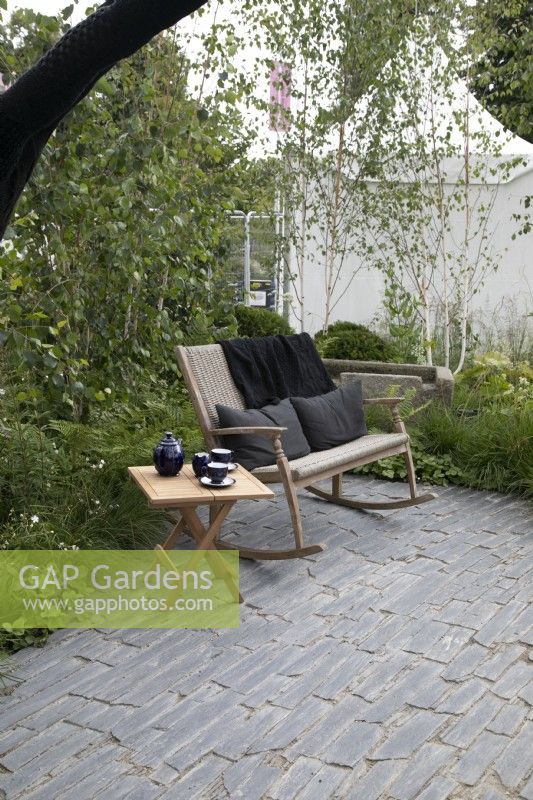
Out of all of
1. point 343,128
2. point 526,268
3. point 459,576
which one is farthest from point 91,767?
point 526,268

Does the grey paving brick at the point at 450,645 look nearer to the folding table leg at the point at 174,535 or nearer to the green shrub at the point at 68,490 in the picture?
the folding table leg at the point at 174,535

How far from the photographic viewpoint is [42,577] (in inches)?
141

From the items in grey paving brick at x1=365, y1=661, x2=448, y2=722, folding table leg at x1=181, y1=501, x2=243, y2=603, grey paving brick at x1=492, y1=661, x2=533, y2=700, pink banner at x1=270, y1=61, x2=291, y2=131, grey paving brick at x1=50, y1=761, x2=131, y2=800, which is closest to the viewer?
grey paving brick at x1=50, y1=761, x2=131, y2=800

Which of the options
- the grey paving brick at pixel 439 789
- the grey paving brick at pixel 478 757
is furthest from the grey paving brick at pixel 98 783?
the grey paving brick at pixel 478 757

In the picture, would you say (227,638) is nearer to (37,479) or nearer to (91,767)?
(91,767)

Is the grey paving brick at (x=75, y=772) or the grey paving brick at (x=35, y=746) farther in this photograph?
the grey paving brick at (x=35, y=746)

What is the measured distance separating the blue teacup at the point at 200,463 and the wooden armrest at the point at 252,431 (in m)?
0.39

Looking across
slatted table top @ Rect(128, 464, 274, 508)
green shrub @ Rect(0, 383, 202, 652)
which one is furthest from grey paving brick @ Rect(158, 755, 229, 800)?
green shrub @ Rect(0, 383, 202, 652)

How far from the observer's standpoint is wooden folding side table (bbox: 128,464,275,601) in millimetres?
3543

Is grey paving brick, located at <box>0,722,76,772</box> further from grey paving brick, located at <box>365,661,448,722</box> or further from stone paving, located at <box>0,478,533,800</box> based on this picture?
grey paving brick, located at <box>365,661,448,722</box>

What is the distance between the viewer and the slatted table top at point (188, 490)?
11.6ft

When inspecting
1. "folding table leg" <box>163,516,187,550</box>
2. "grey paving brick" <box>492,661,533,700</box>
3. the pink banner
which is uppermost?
the pink banner

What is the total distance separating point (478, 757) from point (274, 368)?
2866mm

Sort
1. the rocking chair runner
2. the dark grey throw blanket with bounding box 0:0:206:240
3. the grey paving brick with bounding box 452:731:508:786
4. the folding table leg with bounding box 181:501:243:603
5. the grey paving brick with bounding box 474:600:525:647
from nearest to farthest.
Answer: the dark grey throw blanket with bounding box 0:0:206:240 < the grey paving brick with bounding box 452:731:508:786 < the grey paving brick with bounding box 474:600:525:647 < the folding table leg with bounding box 181:501:243:603 < the rocking chair runner
